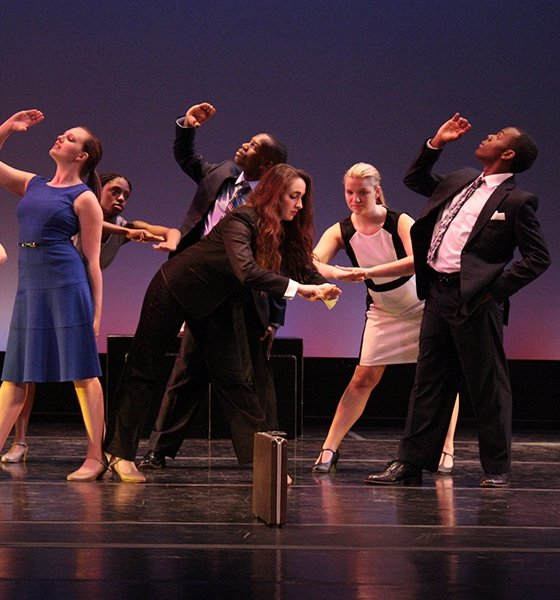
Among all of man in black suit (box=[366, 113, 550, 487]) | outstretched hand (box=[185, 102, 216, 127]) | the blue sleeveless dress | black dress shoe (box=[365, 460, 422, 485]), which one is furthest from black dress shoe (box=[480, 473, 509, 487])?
outstretched hand (box=[185, 102, 216, 127])

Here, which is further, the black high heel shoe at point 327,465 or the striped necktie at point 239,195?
the striped necktie at point 239,195

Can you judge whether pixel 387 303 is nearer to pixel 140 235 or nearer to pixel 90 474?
pixel 140 235

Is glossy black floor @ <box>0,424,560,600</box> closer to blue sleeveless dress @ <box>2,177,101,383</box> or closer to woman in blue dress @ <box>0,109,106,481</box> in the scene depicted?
woman in blue dress @ <box>0,109,106,481</box>

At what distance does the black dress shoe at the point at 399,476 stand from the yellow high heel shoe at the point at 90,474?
3.39ft

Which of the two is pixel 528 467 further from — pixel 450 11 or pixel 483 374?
pixel 450 11

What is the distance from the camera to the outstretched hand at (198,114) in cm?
504

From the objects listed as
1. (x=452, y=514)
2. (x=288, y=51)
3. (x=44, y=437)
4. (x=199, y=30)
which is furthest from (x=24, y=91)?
(x=452, y=514)

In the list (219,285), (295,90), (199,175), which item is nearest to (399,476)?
(219,285)

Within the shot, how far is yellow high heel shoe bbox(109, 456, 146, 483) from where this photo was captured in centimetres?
451

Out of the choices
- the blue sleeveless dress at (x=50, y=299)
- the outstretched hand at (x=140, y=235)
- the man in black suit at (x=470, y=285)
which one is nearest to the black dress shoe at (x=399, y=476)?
the man in black suit at (x=470, y=285)

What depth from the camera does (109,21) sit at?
300 inches

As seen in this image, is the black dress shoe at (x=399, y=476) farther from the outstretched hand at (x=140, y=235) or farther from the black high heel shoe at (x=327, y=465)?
the outstretched hand at (x=140, y=235)

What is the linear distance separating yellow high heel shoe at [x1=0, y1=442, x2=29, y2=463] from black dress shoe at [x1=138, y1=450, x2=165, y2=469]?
587mm

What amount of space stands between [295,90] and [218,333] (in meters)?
3.48
